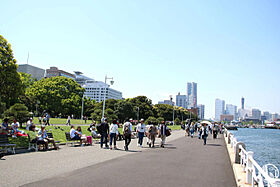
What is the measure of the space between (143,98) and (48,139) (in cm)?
8521

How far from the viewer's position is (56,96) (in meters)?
66.1

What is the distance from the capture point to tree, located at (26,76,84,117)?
66.1m

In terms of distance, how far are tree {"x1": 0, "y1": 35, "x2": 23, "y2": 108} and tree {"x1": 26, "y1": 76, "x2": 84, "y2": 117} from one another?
52.0m

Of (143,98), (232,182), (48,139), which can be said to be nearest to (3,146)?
(48,139)

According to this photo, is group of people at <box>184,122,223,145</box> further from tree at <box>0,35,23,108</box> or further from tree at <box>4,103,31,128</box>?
tree at <box>4,103,31,128</box>

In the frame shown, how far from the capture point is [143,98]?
9825cm

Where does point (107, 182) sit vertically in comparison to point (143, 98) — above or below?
below

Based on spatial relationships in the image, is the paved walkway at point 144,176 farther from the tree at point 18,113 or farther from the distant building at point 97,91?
the distant building at point 97,91

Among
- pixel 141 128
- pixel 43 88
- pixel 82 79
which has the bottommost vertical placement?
pixel 141 128

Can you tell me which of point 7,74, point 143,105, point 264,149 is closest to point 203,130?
point 7,74

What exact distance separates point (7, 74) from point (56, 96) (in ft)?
175

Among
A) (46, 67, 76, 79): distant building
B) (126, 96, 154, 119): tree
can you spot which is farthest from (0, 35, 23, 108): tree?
(46, 67, 76, 79): distant building

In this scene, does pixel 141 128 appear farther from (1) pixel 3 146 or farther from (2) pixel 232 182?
(2) pixel 232 182

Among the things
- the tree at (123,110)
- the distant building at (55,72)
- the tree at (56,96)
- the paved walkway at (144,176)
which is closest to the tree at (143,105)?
the tree at (123,110)
